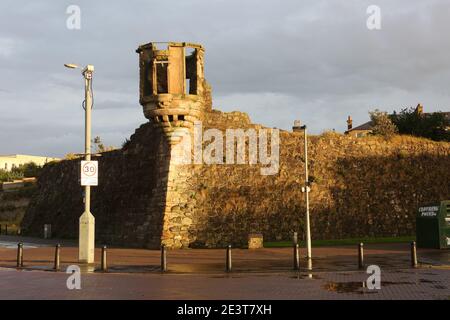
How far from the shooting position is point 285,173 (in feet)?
107

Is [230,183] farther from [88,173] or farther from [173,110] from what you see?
[88,173]

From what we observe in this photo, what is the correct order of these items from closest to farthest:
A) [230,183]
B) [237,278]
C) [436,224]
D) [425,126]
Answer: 1. [237,278]
2. [436,224]
3. [230,183]
4. [425,126]

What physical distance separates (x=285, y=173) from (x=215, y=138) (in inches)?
185

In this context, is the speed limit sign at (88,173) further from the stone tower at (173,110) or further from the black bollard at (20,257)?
the stone tower at (173,110)

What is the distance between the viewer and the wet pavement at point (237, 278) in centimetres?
1253

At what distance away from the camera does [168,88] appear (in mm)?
29188

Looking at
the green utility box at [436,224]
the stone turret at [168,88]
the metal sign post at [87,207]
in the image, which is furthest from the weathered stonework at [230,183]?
the metal sign post at [87,207]

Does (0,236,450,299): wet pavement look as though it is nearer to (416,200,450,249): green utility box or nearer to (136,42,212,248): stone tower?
(416,200,450,249): green utility box

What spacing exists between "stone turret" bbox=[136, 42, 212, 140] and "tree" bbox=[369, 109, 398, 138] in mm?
14205

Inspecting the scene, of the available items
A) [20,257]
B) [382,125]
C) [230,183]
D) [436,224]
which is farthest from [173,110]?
[382,125]

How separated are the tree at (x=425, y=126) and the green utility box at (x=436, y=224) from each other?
25.4 metres

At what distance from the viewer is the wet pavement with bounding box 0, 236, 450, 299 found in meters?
12.5

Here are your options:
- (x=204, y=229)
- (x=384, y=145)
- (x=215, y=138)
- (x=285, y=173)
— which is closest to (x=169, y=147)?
(x=215, y=138)

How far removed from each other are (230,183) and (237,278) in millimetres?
15801
